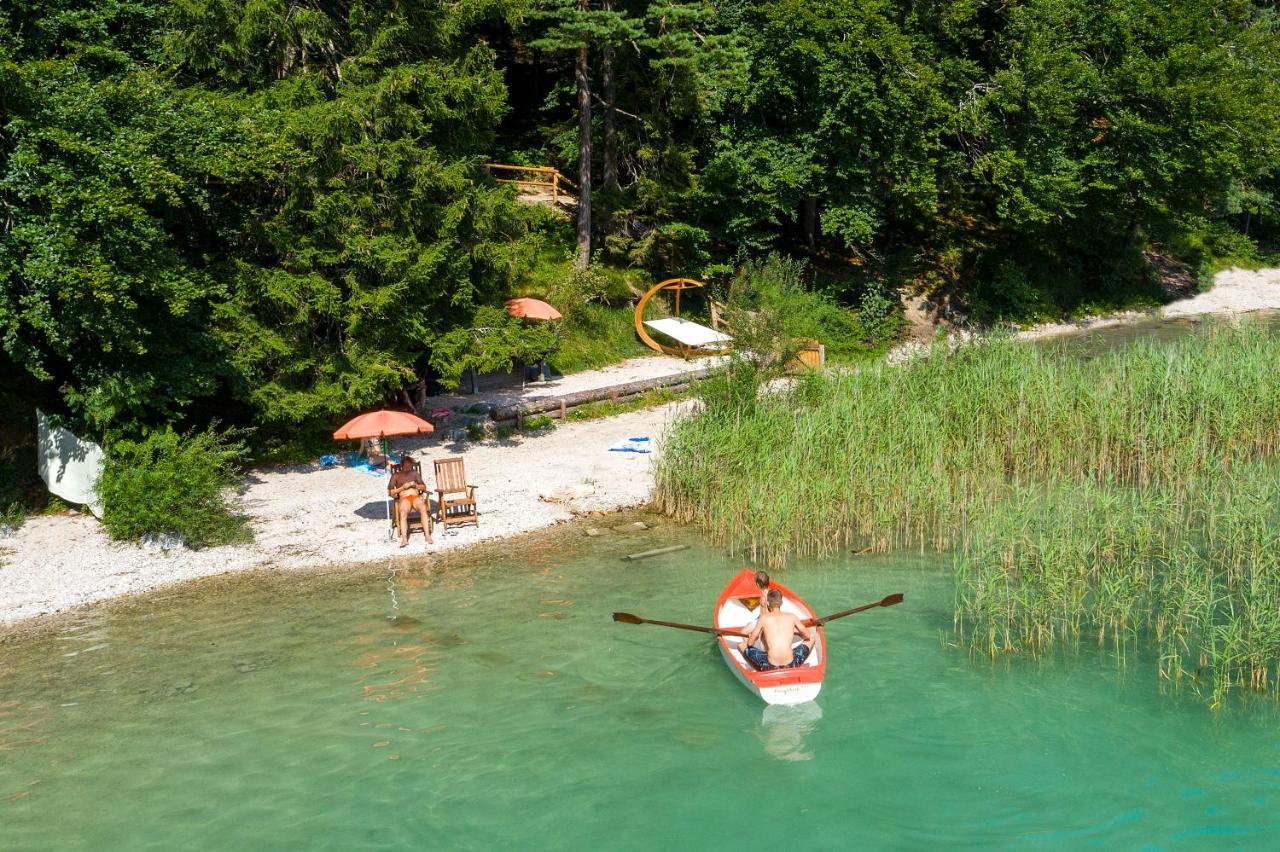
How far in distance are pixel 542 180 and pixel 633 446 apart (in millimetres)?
14676

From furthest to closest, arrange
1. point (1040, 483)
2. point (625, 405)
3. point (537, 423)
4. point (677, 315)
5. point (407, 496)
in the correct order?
point (677, 315) → point (625, 405) → point (537, 423) → point (1040, 483) → point (407, 496)

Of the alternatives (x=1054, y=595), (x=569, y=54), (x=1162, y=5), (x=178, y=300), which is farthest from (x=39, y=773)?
(x=1162, y=5)

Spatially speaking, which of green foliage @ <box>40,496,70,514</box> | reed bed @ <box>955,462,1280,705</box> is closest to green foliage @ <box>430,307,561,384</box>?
green foliage @ <box>40,496,70,514</box>

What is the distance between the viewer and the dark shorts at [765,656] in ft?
38.9

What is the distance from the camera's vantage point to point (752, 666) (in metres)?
12.0

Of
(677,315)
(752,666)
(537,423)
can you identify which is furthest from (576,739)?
(677,315)

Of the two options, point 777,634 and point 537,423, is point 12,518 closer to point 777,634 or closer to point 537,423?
point 537,423

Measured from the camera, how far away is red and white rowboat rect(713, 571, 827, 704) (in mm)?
11594

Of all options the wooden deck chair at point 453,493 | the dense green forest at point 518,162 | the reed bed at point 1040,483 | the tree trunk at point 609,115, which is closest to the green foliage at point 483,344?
the dense green forest at point 518,162

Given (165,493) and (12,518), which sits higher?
(165,493)

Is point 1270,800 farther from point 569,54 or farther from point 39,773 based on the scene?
point 569,54

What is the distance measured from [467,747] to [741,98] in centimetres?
2509

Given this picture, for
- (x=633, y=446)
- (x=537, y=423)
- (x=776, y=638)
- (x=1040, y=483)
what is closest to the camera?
(x=776, y=638)

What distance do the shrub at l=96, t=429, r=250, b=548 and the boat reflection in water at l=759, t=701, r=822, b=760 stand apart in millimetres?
9713
